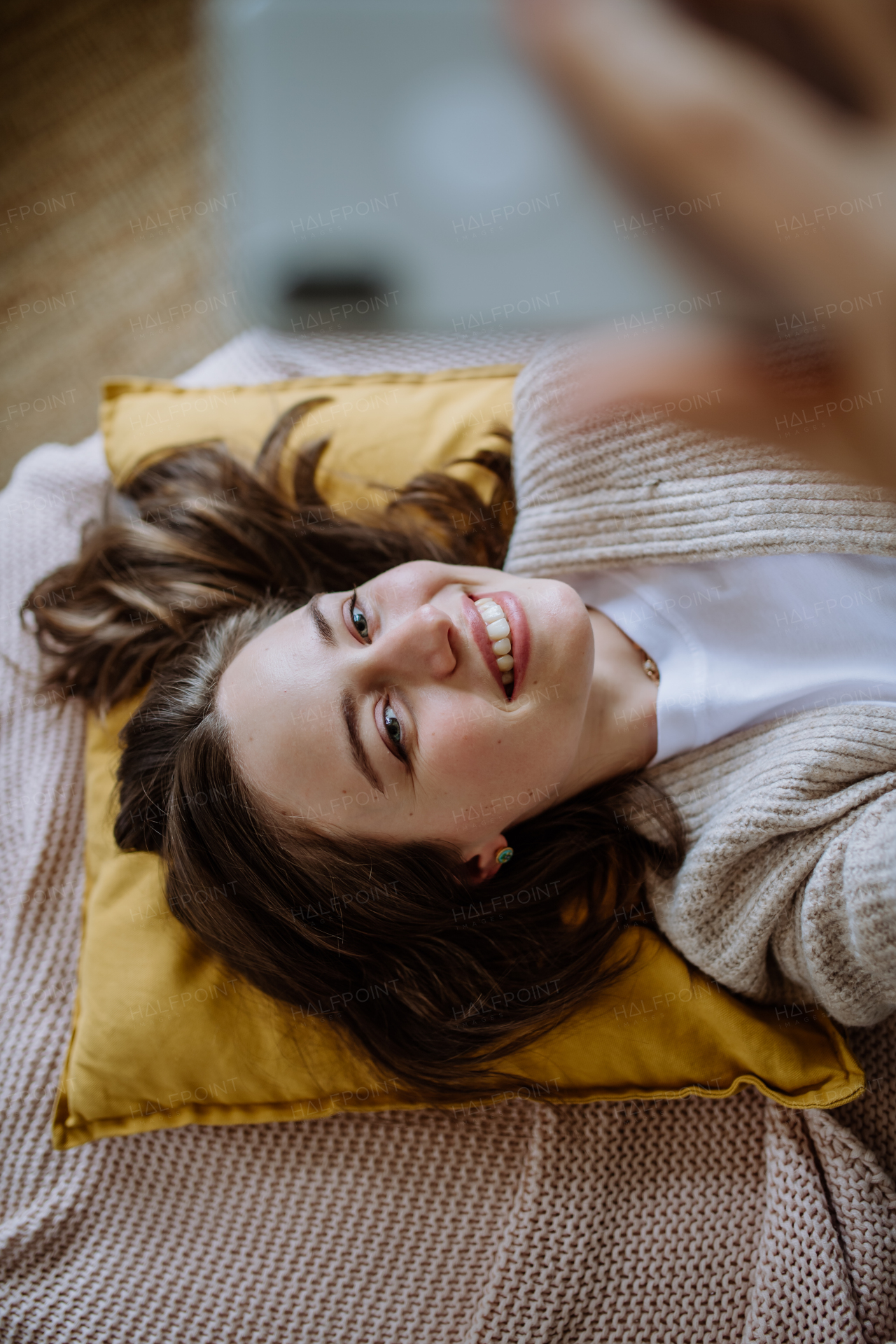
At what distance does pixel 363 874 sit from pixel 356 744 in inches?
7.2

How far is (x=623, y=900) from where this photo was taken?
44.2 inches

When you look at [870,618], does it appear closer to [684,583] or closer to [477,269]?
[684,583]

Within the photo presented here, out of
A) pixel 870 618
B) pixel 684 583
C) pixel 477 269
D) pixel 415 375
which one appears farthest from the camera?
pixel 415 375

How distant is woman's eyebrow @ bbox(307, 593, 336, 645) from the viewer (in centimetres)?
102

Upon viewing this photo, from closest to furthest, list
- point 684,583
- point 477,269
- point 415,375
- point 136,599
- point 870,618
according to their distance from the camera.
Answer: point 477,269 < point 870,618 < point 684,583 < point 136,599 < point 415,375

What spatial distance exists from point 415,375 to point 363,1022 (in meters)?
0.98

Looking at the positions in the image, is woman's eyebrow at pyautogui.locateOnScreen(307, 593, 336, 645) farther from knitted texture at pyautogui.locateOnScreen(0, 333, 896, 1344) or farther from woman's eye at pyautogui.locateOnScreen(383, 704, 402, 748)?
knitted texture at pyautogui.locateOnScreen(0, 333, 896, 1344)

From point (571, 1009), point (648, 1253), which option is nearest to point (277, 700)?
point (571, 1009)

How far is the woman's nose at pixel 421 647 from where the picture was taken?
96 cm

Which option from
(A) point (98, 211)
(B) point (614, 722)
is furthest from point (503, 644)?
(A) point (98, 211)

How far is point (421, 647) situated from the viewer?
96 centimetres

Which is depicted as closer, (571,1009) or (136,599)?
(571,1009)

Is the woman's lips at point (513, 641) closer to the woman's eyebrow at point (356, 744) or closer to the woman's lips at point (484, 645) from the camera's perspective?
the woman's lips at point (484, 645)

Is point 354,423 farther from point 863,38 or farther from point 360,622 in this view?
point 863,38
